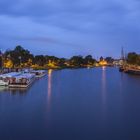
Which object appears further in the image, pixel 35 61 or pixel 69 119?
pixel 35 61

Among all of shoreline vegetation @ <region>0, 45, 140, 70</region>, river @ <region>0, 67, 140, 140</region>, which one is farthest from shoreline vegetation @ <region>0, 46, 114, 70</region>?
river @ <region>0, 67, 140, 140</region>

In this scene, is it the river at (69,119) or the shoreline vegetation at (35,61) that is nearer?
the river at (69,119)

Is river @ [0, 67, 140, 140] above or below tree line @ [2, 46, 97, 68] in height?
below

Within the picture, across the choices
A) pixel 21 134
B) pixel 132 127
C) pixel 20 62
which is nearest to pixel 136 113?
pixel 132 127

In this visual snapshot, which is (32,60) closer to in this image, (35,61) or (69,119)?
(35,61)

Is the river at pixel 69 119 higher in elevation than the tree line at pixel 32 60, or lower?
lower

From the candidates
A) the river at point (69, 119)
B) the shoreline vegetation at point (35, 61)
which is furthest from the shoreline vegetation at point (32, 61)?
the river at point (69, 119)

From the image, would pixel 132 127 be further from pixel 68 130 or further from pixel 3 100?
pixel 3 100

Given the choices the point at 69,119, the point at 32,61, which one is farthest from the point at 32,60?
the point at 69,119

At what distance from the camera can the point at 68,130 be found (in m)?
14.8

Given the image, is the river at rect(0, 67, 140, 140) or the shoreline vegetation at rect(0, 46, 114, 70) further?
the shoreline vegetation at rect(0, 46, 114, 70)

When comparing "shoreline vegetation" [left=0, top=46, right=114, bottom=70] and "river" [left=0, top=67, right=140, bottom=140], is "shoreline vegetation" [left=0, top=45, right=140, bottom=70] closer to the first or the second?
"shoreline vegetation" [left=0, top=46, right=114, bottom=70]

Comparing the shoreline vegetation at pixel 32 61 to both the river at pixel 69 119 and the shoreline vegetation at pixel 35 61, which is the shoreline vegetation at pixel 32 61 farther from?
the river at pixel 69 119

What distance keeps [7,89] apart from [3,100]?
6.69 meters
